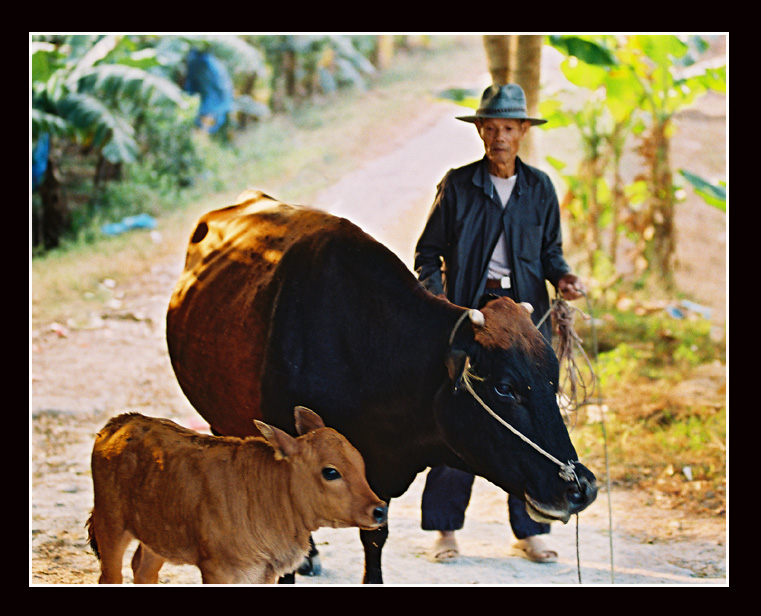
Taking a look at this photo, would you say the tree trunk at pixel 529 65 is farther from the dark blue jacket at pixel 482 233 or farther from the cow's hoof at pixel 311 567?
the cow's hoof at pixel 311 567

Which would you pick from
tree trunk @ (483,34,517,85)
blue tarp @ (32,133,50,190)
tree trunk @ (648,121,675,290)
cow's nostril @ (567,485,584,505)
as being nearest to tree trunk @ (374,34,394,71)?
tree trunk @ (648,121,675,290)

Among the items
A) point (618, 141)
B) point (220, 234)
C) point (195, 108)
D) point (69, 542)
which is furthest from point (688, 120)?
point (69, 542)

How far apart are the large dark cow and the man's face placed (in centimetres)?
79

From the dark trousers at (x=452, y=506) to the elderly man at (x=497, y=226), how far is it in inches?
38.9

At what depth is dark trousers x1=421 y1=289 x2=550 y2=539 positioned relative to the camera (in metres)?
4.91

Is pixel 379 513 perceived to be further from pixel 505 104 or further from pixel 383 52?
pixel 383 52

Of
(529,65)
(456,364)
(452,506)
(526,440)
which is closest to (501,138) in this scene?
(456,364)

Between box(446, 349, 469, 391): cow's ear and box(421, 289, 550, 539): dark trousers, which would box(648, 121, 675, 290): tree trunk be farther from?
box(446, 349, 469, 391): cow's ear

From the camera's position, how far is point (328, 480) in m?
3.48

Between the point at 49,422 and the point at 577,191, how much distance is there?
5658 mm

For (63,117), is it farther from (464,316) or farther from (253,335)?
(464,316)

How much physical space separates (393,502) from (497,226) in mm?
2371

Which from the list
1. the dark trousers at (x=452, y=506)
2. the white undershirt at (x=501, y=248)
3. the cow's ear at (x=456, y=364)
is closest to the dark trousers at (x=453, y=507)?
the dark trousers at (x=452, y=506)

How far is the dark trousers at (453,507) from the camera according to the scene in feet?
16.1
